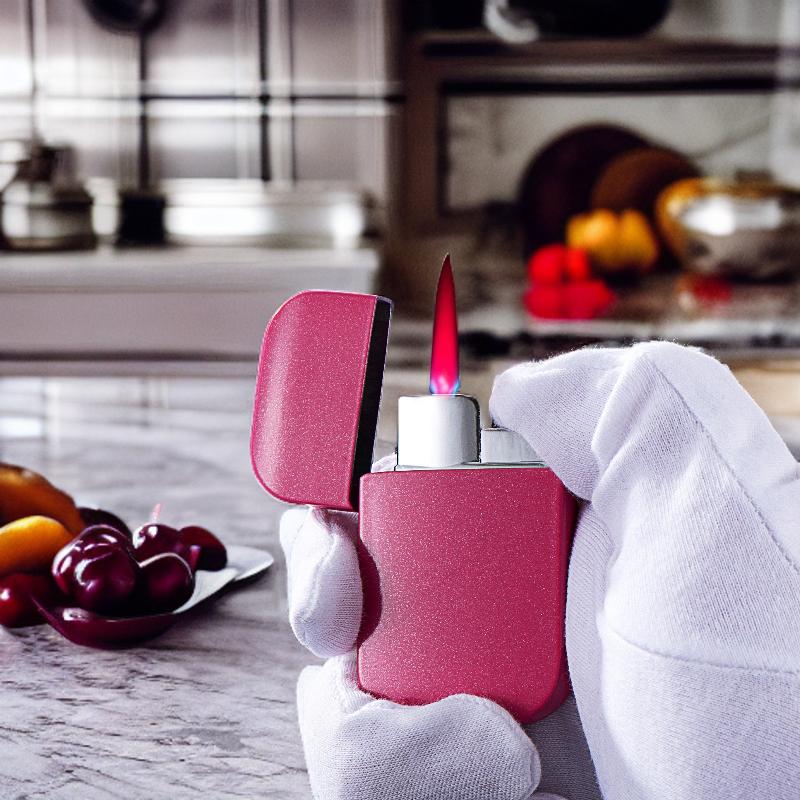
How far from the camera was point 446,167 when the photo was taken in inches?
81.7

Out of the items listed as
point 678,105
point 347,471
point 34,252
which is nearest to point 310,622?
point 347,471

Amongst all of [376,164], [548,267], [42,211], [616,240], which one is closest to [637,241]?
[616,240]

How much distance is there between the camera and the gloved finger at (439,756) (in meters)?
0.29

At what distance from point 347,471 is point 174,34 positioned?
204 centimetres

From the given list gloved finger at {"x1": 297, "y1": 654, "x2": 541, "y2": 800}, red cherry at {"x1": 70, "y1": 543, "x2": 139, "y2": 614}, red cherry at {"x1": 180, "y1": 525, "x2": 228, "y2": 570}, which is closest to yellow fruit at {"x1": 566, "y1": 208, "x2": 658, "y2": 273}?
red cherry at {"x1": 180, "y1": 525, "x2": 228, "y2": 570}

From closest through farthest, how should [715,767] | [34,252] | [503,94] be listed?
[715,767] < [34,252] < [503,94]

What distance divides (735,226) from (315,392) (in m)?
1.67

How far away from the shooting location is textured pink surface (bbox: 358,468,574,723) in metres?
0.29

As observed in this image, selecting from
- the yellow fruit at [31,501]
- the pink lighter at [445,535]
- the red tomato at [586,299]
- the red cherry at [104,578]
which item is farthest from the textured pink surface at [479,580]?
the red tomato at [586,299]

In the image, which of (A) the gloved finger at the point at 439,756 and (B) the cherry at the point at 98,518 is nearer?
(A) the gloved finger at the point at 439,756

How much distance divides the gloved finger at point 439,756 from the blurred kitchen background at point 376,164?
1.52m

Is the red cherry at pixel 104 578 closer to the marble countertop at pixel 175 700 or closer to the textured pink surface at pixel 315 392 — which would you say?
the marble countertop at pixel 175 700

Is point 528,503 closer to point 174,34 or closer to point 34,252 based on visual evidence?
point 34,252

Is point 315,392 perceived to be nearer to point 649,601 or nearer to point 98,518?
point 649,601
